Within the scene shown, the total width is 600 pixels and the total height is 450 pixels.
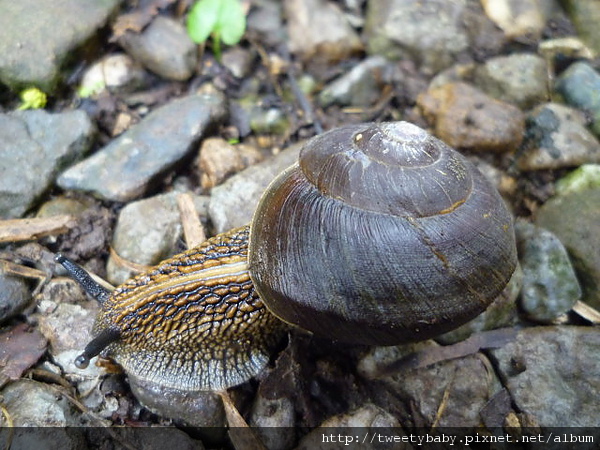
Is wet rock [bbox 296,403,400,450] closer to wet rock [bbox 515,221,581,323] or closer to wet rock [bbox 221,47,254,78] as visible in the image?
wet rock [bbox 515,221,581,323]

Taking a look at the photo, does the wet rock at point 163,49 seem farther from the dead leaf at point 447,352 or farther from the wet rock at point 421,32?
the dead leaf at point 447,352

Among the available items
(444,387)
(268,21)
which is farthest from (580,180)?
(268,21)

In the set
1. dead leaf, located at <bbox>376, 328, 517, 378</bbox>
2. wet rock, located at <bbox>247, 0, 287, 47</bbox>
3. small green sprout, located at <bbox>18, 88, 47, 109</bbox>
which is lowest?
dead leaf, located at <bbox>376, 328, 517, 378</bbox>

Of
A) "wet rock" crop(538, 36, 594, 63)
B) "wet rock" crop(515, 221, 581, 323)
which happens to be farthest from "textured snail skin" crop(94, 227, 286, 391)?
"wet rock" crop(538, 36, 594, 63)

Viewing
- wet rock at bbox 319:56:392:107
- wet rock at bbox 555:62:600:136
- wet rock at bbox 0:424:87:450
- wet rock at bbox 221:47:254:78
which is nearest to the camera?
wet rock at bbox 0:424:87:450

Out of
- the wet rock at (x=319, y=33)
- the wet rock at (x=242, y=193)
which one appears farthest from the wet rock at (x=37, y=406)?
the wet rock at (x=319, y=33)

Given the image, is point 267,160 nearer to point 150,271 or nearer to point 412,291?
point 150,271

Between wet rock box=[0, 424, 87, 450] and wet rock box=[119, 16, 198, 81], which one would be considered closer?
wet rock box=[0, 424, 87, 450]
